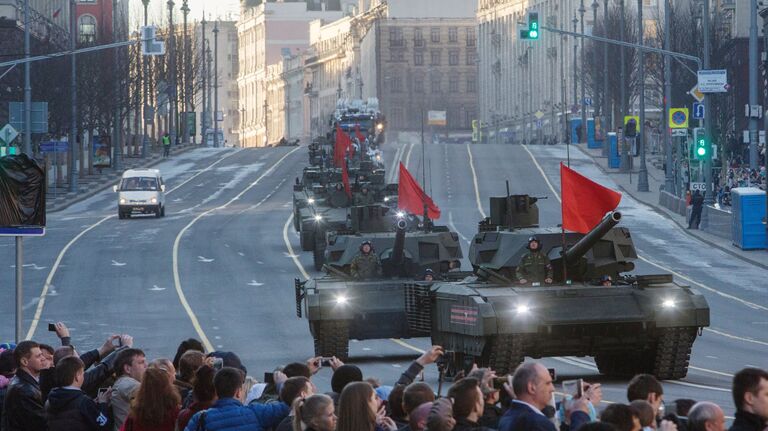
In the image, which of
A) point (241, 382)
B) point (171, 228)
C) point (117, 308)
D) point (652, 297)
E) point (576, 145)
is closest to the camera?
point (241, 382)

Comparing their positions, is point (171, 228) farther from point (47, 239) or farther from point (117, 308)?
point (117, 308)

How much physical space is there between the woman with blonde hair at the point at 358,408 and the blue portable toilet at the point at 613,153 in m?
78.5

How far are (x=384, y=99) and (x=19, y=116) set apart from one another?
141m

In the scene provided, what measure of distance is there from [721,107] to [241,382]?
8533 cm

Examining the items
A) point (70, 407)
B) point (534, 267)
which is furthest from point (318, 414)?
point (534, 267)

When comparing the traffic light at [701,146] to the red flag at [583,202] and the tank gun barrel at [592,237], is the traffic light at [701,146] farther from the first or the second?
the red flag at [583,202]

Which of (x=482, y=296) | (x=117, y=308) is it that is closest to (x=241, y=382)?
(x=482, y=296)

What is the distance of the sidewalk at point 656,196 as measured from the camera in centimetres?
5297

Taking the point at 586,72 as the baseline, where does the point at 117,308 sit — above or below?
below

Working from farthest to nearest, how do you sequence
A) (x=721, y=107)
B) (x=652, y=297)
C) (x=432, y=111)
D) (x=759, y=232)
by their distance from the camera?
(x=432, y=111) → (x=721, y=107) → (x=759, y=232) → (x=652, y=297)

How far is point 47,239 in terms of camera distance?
2314 inches

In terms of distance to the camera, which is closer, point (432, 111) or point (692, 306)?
point (692, 306)

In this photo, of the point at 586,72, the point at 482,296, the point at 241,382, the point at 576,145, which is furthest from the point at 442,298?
the point at 586,72

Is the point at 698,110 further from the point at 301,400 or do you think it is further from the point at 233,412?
the point at 301,400
